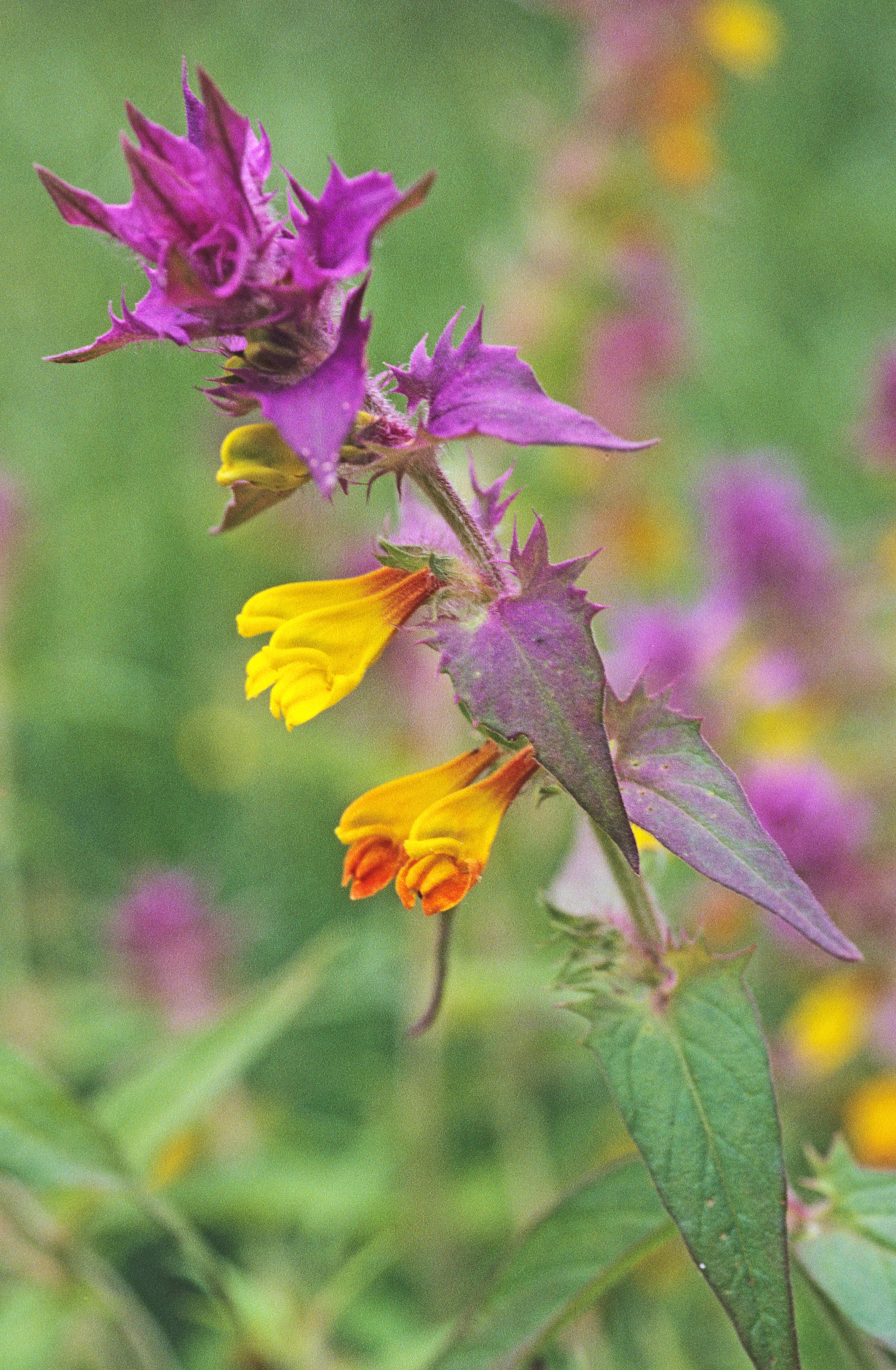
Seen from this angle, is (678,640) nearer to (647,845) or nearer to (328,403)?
(647,845)

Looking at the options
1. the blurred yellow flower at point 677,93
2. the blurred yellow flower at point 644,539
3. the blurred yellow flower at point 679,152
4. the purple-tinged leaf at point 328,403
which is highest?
the blurred yellow flower at point 677,93

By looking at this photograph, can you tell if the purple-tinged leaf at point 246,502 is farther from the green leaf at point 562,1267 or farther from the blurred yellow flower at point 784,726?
the blurred yellow flower at point 784,726

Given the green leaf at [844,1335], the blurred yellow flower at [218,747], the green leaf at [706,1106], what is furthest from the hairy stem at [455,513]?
the blurred yellow flower at [218,747]

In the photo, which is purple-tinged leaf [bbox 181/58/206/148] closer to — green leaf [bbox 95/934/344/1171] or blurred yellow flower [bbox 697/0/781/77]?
green leaf [bbox 95/934/344/1171]

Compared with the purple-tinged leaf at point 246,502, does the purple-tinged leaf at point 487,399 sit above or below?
below

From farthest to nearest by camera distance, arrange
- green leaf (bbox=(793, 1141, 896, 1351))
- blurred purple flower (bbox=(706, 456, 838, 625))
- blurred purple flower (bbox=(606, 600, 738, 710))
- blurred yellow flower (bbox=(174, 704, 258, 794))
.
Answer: blurred yellow flower (bbox=(174, 704, 258, 794)) → blurred purple flower (bbox=(706, 456, 838, 625)) → blurred purple flower (bbox=(606, 600, 738, 710)) → green leaf (bbox=(793, 1141, 896, 1351))

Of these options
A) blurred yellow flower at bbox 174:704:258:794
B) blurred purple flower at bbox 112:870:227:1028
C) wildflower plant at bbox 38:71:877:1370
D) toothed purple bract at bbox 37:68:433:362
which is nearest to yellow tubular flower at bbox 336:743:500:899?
wildflower plant at bbox 38:71:877:1370
